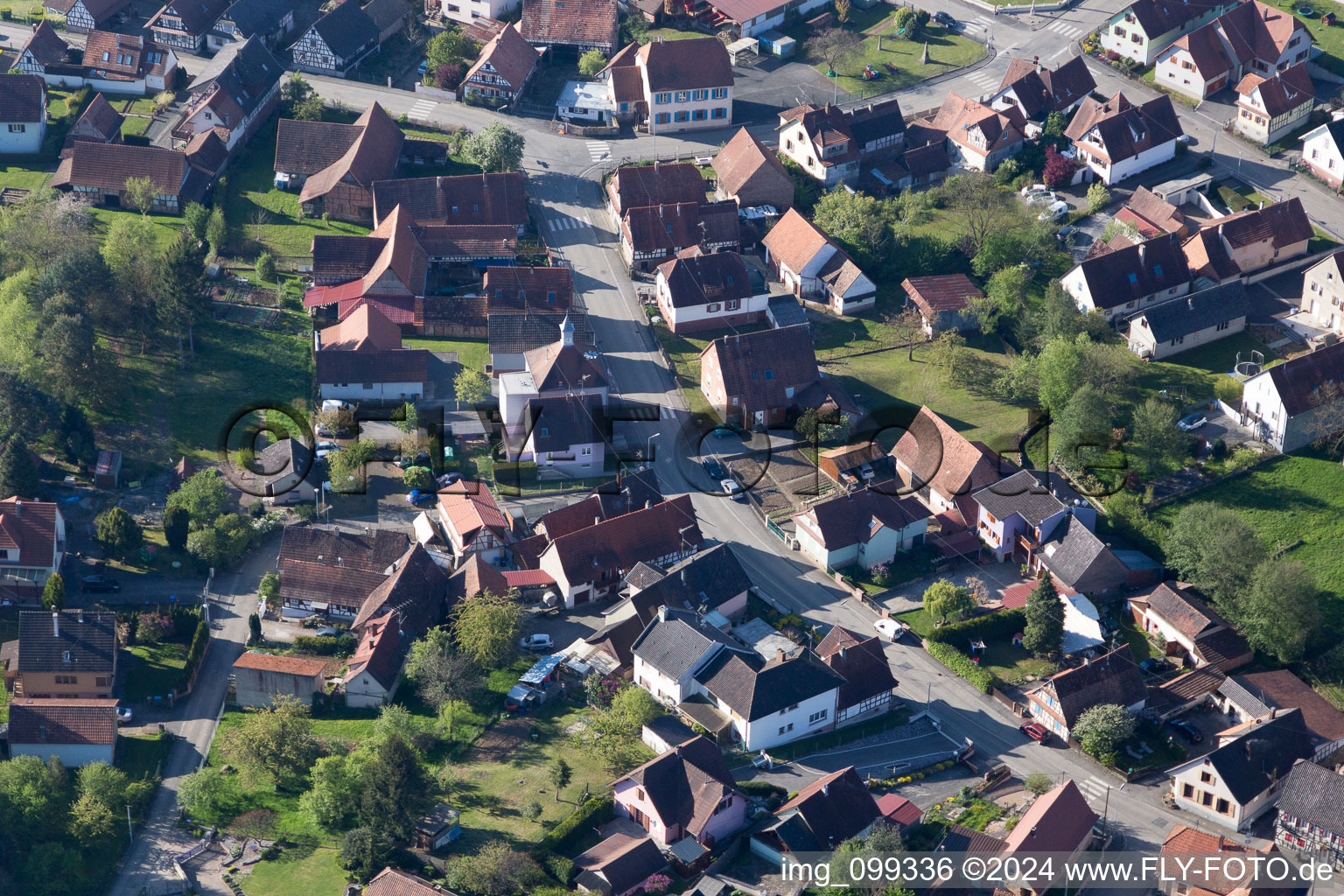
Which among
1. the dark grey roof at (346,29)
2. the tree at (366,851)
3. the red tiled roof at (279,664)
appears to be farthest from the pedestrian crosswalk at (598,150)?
the tree at (366,851)

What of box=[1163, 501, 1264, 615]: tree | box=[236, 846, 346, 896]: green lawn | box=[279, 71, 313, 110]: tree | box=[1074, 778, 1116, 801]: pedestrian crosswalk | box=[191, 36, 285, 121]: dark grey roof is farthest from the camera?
box=[279, 71, 313, 110]: tree

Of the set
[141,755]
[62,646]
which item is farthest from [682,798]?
[62,646]

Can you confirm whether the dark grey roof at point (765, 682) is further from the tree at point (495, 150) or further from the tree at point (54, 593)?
the tree at point (495, 150)

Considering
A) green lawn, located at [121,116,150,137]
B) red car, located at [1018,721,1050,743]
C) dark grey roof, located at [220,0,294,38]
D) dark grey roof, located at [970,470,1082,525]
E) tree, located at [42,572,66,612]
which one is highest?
dark grey roof, located at [220,0,294,38]

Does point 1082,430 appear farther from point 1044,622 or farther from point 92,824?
point 92,824

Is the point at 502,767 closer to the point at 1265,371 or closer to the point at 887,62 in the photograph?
the point at 1265,371

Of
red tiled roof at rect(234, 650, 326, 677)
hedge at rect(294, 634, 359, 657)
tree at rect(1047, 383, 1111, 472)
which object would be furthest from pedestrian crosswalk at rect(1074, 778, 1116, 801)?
red tiled roof at rect(234, 650, 326, 677)

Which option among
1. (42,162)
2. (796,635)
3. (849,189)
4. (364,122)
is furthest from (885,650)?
(42,162)

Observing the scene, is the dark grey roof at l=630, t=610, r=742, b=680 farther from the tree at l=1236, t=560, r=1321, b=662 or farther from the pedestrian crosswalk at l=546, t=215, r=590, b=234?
the pedestrian crosswalk at l=546, t=215, r=590, b=234
